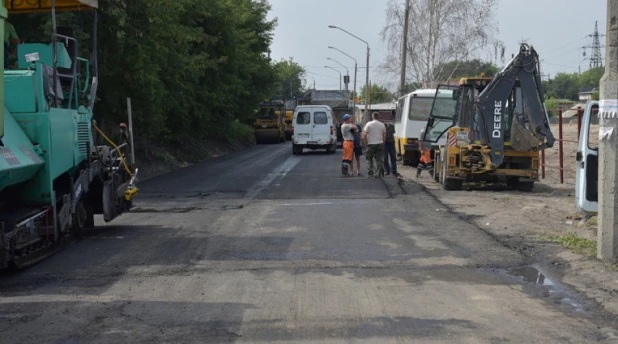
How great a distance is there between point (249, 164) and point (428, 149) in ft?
29.5

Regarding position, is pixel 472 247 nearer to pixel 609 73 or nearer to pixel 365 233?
pixel 365 233

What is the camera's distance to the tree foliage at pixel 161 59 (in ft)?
65.3

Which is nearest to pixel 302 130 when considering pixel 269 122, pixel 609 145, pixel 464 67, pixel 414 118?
pixel 414 118

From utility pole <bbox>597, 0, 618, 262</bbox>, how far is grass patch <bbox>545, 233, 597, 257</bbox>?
461 mm

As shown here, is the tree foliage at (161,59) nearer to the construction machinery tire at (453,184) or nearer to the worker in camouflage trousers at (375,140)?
the worker in camouflage trousers at (375,140)

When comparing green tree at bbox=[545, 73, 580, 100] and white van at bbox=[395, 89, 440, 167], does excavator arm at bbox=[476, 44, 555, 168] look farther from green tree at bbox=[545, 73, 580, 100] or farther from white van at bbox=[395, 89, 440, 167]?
green tree at bbox=[545, 73, 580, 100]

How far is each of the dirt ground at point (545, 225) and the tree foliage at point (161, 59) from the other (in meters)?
8.27

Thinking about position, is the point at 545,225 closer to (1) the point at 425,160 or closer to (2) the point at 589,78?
(1) the point at 425,160

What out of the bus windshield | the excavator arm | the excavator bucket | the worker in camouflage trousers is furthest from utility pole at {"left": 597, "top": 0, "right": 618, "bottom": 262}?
the bus windshield

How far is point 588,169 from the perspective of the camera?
35.0 feet

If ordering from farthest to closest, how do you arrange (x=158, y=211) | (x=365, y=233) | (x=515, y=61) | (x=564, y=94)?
(x=564, y=94)
(x=515, y=61)
(x=158, y=211)
(x=365, y=233)

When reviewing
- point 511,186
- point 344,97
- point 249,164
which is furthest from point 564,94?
point 511,186

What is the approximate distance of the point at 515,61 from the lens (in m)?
16.7

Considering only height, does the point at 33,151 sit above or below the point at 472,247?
above
